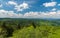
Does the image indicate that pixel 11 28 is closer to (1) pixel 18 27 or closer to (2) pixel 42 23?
(1) pixel 18 27

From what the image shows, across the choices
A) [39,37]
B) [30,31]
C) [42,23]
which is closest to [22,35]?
[30,31]

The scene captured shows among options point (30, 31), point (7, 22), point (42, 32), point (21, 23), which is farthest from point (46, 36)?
point (7, 22)

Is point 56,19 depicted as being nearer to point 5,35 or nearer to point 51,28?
point 51,28

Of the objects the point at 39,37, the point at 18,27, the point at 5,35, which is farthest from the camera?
the point at 18,27

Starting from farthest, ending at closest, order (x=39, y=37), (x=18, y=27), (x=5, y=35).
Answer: (x=18, y=27) → (x=5, y=35) → (x=39, y=37)

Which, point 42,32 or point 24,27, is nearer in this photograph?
point 42,32

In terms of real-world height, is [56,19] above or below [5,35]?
above
